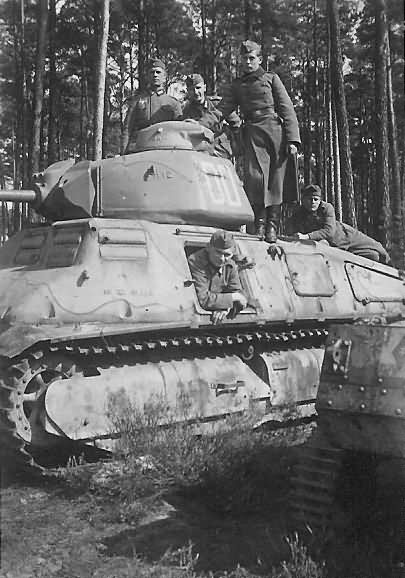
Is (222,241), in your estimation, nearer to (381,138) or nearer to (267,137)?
(267,137)

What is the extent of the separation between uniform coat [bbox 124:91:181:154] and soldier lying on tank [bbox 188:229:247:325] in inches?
99.3

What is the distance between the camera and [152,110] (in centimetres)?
951

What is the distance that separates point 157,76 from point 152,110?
1.40 ft

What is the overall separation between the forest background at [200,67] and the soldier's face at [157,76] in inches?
247

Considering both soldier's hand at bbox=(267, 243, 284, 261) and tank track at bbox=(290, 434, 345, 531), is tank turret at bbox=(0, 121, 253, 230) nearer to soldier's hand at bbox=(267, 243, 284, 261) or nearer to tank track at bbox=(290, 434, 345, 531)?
soldier's hand at bbox=(267, 243, 284, 261)

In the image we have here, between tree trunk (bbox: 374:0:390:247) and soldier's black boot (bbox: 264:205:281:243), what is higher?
tree trunk (bbox: 374:0:390:247)

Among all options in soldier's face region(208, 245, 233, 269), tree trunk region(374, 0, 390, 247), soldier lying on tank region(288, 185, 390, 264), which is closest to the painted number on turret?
soldier's face region(208, 245, 233, 269)

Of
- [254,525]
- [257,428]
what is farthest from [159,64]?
[254,525]

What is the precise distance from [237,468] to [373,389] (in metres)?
1.48

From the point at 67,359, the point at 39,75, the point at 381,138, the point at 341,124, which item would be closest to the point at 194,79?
the point at 67,359

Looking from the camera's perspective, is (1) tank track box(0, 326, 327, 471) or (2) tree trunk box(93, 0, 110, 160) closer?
(1) tank track box(0, 326, 327, 471)

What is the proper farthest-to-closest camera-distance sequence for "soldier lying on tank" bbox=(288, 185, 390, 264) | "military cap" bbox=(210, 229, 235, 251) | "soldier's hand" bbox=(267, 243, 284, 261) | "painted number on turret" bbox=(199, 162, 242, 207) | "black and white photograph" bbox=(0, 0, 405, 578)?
1. "soldier lying on tank" bbox=(288, 185, 390, 264)
2. "soldier's hand" bbox=(267, 243, 284, 261)
3. "painted number on turret" bbox=(199, 162, 242, 207)
4. "military cap" bbox=(210, 229, 235, 251)
5. "black and white photograph" bbox=(0, 0, 405, 578)

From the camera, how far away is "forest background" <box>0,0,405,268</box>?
60.4 ft

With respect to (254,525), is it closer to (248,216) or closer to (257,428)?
(257,428)
